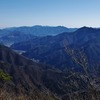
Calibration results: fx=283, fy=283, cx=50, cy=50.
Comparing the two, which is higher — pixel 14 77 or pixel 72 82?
pixel 72 82

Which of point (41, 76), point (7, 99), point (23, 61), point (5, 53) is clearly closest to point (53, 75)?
point (41, 76)

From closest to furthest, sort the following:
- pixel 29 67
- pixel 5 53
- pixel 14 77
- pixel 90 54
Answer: pixel 14 77
pixel 29 67
pixel 5 53
pixel 90 54

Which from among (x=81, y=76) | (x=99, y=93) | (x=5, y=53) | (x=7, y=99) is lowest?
(x=5, y=53)

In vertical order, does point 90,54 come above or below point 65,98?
below

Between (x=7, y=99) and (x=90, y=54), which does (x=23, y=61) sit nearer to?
(x=90, y=54)

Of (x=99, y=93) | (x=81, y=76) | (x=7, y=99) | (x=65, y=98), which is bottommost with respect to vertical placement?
(x=65, y=98)

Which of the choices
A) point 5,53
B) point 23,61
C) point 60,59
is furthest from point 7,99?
point 60,59

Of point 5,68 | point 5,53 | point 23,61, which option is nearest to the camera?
point 5,68

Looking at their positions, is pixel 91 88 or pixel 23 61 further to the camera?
pixel 23 61

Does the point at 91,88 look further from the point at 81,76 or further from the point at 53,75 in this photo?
the point at 53,75
